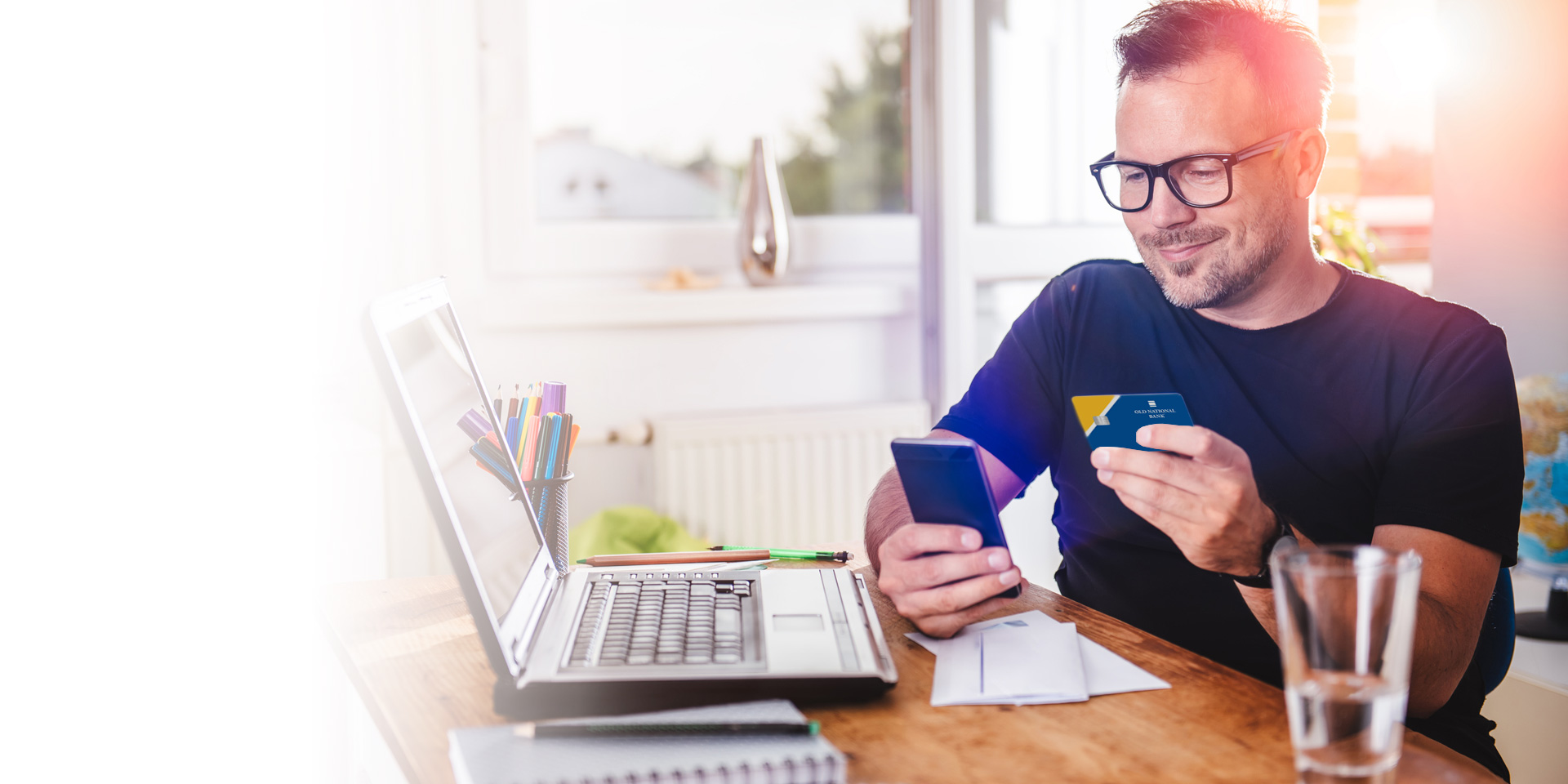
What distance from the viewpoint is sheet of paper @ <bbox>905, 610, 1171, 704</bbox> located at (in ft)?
2.74

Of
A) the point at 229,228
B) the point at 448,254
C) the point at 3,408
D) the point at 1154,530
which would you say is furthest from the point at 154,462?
the point at 1154,530

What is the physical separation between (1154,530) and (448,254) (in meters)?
1.60

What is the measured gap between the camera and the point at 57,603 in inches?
62.3

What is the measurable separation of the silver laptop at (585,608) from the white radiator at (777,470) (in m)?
1.35

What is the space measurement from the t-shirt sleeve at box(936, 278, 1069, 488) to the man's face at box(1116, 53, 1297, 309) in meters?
0.21

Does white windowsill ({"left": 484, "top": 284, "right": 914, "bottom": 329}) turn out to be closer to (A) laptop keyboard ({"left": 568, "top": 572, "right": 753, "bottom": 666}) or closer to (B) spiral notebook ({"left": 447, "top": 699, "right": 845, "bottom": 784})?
(A) laptop keyboard ({"left": 568, "top": 572, "right": 753, "bottom": 666})

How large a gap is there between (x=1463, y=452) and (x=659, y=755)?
2.71 ft

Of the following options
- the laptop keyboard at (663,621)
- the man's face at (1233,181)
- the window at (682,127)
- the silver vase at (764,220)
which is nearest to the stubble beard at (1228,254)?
the man's face at (1233,181)

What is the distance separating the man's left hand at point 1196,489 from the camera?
854mm

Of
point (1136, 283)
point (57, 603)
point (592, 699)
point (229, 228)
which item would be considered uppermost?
point (229, 228)

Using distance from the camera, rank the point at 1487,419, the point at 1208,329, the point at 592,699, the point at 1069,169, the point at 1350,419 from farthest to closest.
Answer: the point at 1069,169 < the point at 1208,329 < the point at 1350,419 < the point at 1487,419 < the point at 592,699

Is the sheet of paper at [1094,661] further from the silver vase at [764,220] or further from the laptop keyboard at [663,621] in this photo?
the silver vase at [764,220]

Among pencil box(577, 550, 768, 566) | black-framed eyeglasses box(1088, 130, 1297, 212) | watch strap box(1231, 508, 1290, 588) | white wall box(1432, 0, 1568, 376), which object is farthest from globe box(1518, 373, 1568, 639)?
pencil box(577, 550, 768, 566)

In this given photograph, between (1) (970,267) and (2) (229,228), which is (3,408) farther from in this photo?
(1) (970,267)
